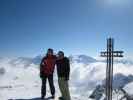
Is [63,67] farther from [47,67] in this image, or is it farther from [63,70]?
[47,67]

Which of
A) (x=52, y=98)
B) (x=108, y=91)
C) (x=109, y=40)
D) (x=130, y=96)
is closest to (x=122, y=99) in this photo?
(x=130, y=96)

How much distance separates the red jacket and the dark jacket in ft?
3.02

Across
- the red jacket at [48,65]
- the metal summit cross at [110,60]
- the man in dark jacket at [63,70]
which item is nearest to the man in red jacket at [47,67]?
the red jacket at [48,65]

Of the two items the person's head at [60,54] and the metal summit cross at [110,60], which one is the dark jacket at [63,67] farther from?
the metal summit cross at [110,60]

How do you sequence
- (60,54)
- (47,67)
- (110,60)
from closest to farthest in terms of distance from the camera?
(60,54) < (47,67) < (110,60)

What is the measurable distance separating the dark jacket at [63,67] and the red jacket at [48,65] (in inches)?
36.2

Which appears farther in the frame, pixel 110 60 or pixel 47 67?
pixel 110 60

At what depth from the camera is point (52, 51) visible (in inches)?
583

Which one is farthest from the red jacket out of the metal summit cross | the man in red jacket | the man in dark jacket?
the metal summit cross

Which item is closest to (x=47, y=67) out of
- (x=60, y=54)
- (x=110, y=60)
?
(x=60, y=54)

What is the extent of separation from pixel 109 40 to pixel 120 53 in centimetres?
194

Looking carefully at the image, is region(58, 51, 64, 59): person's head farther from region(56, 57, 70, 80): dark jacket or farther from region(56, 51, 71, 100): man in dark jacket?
region(56, 57, 70, 80): dark jacket

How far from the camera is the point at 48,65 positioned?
49.4ft

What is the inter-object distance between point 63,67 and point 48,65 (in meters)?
1.43
